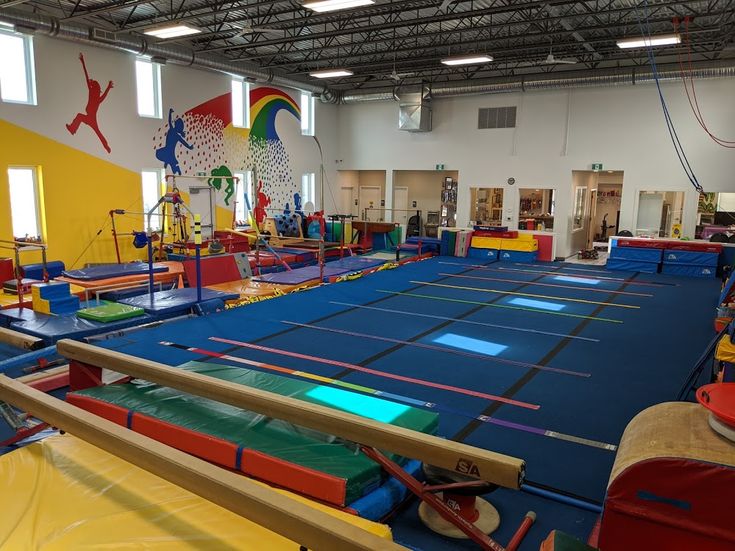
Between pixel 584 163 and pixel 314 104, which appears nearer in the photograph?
pixel 584 163

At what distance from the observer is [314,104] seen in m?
20.1

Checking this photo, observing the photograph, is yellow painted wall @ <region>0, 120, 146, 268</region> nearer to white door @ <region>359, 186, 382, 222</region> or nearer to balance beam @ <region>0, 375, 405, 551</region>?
white door @ <region>359, 186, 382, 222</region>

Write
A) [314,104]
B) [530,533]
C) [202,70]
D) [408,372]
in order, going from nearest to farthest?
1. [530,533]
2. [408,372]
3. [202,70]
4. [314,104]

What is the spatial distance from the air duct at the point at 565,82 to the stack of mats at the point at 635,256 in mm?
4719

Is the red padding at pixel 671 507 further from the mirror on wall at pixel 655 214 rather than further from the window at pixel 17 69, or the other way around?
the mirror on wall at pixel 655 214

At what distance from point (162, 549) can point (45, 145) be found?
1236 centimetres

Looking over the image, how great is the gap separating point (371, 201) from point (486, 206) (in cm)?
495

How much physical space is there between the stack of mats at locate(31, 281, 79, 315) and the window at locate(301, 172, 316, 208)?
12843 mm

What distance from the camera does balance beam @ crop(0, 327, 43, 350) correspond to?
12.5ft

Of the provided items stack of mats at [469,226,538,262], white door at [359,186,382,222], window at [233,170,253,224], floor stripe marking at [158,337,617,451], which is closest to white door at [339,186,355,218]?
white door at [359,186,382,222]

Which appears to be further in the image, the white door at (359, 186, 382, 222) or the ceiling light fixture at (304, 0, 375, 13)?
the white door at (359, 186, 382, 222)

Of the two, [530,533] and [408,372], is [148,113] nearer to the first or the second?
[408,372]

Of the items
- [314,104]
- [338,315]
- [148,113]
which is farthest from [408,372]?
[314,104]

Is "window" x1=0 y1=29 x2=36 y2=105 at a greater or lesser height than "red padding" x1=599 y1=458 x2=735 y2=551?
greater
